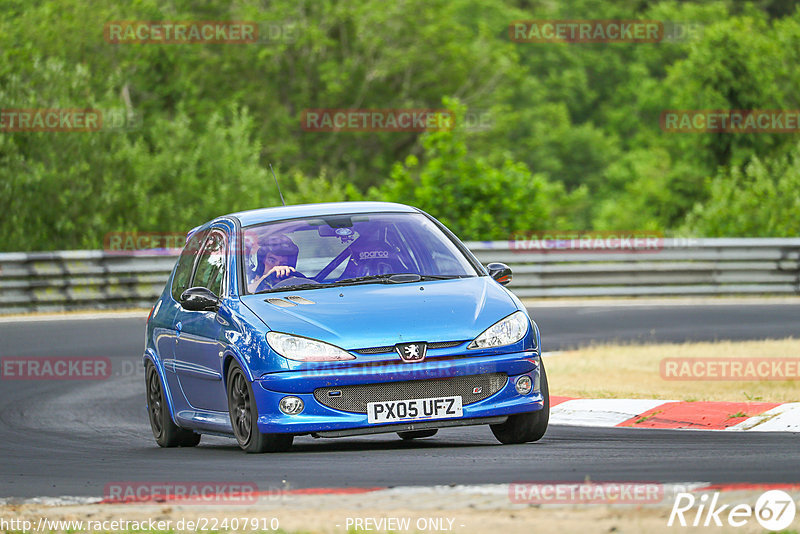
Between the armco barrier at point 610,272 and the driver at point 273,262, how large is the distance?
13013 mm

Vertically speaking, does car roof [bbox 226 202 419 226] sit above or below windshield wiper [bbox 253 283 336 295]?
above

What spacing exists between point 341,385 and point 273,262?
1.30 meters

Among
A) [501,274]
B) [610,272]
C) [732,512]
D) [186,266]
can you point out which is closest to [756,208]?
[610,272]

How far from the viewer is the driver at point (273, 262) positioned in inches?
359

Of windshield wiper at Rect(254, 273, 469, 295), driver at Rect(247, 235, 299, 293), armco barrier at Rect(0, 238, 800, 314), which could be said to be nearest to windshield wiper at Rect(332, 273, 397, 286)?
windshield wiper at Rect(254, 273, 469, 295)

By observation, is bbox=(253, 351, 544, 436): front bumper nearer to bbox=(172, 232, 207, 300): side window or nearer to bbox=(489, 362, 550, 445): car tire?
bbox=(489, 362, 550, 445): car tire

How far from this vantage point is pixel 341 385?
8273mm

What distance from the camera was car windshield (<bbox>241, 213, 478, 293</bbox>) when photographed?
30.1ft

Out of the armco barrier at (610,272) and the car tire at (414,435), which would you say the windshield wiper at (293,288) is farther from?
the armco barrier at (610,272)

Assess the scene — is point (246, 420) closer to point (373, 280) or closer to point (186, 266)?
point (373, 280)

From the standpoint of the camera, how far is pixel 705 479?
658 centimetres

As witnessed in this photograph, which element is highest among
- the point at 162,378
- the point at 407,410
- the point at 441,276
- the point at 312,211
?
the point at 312,211

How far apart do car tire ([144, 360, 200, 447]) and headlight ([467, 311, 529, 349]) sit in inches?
105

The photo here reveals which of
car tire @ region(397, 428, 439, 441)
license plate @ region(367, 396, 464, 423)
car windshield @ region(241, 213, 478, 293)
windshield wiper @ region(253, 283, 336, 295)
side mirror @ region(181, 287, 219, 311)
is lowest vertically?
car tire @ region(397, 428, 439, 441)
